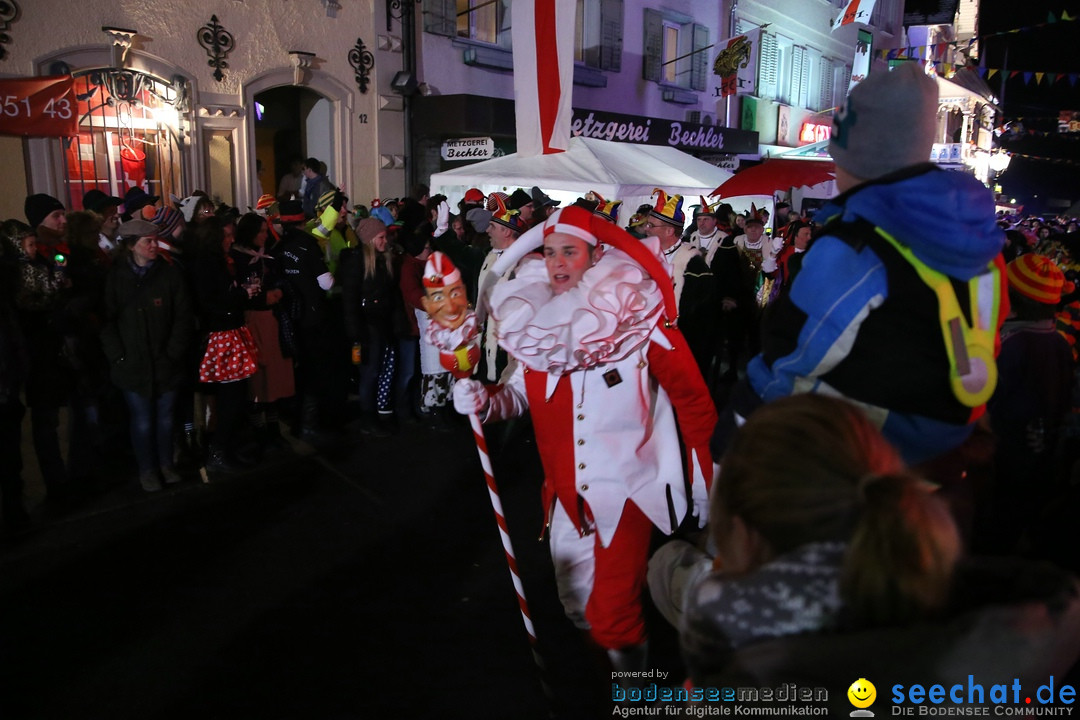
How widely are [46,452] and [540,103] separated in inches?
272

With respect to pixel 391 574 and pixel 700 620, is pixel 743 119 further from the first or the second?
pixel 700 620

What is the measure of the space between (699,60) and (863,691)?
21803 mm

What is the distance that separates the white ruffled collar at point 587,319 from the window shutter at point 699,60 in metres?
19.2

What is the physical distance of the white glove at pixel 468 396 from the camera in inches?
120

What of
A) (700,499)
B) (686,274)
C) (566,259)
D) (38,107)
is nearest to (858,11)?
(686,274)

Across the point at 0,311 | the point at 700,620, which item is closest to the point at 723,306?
the point at 0,311

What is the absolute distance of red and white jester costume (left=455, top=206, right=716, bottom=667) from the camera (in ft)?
9.70

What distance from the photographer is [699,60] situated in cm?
2108

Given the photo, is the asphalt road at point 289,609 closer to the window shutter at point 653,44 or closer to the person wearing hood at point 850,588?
the person wearing hood at point 850,588

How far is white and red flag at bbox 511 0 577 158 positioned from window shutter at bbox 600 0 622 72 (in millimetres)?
8414

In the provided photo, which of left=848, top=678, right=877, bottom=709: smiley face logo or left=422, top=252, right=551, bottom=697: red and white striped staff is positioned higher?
left=422, top=252, right=551, bottom=697: red and white striped staff

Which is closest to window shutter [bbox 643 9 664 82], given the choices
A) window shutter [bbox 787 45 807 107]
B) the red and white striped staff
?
window shutter [bbox 787 45 807 107]

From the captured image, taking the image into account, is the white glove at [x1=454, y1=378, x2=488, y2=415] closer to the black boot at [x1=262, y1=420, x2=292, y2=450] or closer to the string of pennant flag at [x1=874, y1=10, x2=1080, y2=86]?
the black boot at [x1=262, y1=420, x2=292, y2=450]

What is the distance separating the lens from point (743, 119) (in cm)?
2311
